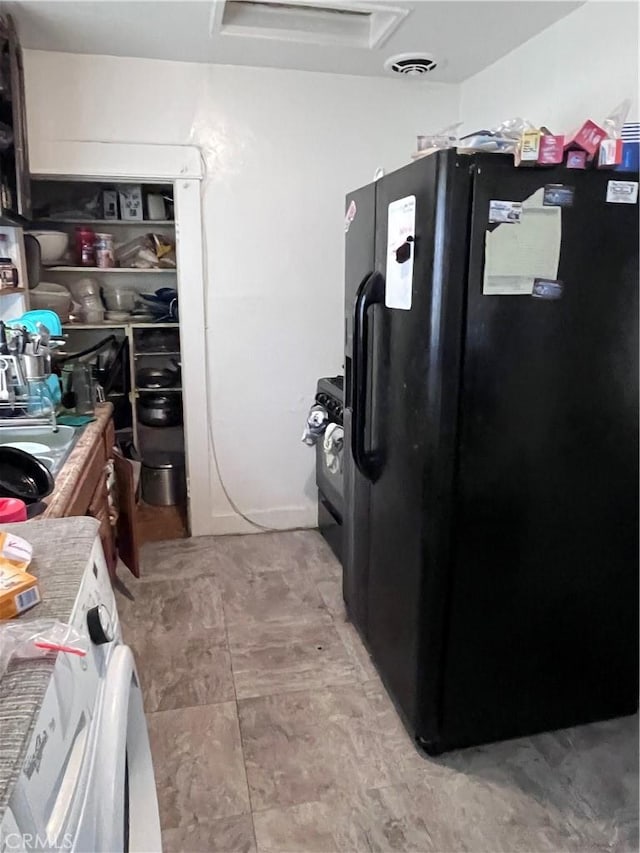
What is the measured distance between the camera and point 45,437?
214cm

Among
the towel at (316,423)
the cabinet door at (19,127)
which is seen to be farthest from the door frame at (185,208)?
the towel at (316,423)

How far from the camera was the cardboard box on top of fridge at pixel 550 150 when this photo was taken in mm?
1413

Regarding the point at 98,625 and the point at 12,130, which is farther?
the point at 12,130

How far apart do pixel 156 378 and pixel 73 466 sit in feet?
6.75

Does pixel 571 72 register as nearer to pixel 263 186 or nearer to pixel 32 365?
pixel 263 186

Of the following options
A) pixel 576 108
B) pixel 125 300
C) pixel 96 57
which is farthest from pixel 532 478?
pixel 125 300

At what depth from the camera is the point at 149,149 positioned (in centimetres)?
278

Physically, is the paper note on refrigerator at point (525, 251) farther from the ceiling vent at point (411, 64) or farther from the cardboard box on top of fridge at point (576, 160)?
the ceiling vent at point (411, 64)

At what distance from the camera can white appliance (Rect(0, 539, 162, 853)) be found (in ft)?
1.94

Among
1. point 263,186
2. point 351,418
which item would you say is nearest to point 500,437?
point 351,418

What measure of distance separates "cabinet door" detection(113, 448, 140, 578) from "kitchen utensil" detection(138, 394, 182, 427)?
3.86ft

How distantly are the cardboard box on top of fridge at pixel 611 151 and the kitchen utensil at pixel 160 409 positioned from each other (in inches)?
111

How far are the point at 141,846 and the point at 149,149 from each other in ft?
8.72

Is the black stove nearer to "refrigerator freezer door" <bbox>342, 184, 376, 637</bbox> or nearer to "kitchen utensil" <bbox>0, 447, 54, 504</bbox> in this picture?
"refrigerator freezer door" <bbox>342, 184, 376, 637</bbox>
